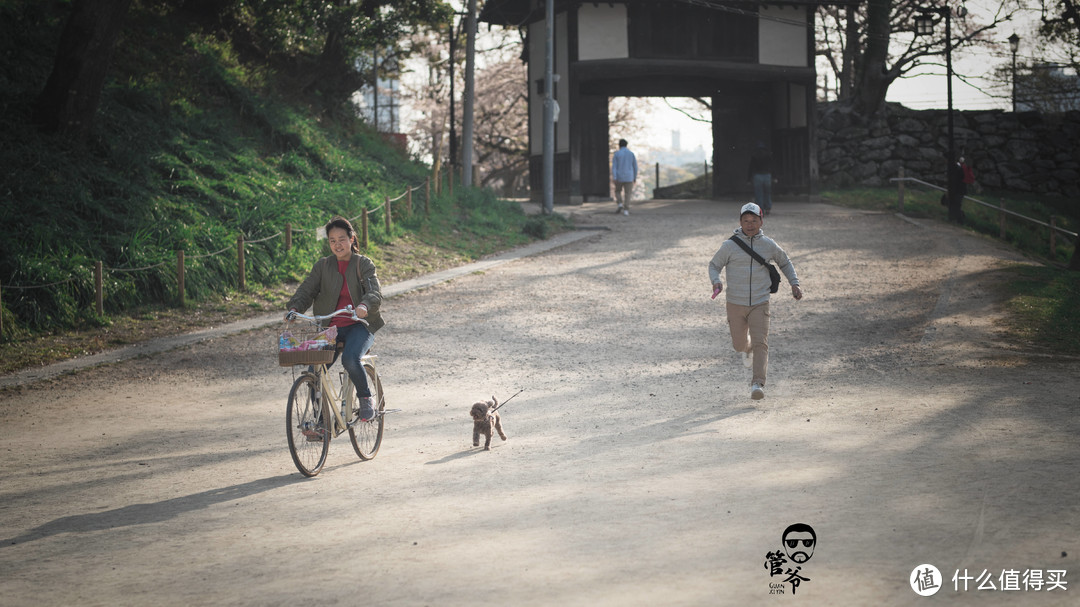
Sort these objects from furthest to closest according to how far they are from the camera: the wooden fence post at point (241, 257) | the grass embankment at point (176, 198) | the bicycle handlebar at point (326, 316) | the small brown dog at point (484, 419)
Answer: the wooden fence post at point (241, 257) → the grass embankment at point (176, 198) → the small brown dog at point (484, 419) → the bicycle handlebar at point (326, 316)

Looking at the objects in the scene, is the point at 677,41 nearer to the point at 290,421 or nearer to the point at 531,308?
the point at 531,308

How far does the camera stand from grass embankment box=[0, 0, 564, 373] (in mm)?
13016

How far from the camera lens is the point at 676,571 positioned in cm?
454

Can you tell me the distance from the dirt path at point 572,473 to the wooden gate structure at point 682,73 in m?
16.8

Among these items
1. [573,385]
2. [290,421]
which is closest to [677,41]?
[573,385]

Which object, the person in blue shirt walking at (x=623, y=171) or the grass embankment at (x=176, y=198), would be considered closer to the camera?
the grass embankment at (x=176, y=198)

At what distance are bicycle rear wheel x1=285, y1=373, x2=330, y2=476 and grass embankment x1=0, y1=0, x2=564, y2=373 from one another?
5886mm

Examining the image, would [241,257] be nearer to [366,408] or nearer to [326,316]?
[366,408]

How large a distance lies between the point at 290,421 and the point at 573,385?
3.93m

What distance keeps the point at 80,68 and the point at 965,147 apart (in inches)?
1126
